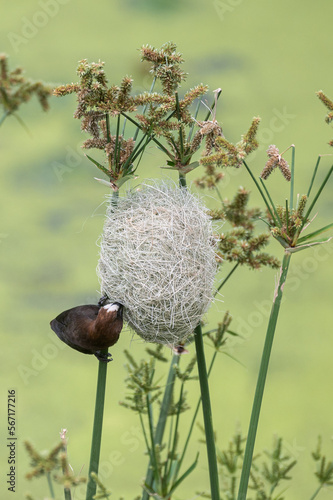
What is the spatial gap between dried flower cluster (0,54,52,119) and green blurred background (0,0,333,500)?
3.80 ft

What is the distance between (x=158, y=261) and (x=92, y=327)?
0.43 feet

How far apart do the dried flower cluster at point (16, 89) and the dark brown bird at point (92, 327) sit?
0.37 m

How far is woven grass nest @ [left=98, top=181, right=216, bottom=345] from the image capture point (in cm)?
94

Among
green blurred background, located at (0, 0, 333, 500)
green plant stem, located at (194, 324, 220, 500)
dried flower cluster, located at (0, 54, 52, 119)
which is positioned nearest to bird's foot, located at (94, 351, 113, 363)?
green plant stem, located at (194, 324, 220, 500)

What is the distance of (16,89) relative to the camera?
61 cm

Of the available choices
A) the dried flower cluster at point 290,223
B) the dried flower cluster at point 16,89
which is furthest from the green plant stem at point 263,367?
the dried flower cluster at point 16,89

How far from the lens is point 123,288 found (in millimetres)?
958

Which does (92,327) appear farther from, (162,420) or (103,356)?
(162,420)

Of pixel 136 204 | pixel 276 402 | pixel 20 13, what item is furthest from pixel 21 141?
pixel 136 204

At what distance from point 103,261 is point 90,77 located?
27 cm

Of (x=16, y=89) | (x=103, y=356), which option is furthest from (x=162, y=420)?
(x=16, y=89)

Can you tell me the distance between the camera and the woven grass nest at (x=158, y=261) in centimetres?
94

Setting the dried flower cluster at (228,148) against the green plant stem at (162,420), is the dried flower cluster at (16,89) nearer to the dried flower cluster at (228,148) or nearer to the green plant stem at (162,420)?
the dried flower cluster at (228,148)

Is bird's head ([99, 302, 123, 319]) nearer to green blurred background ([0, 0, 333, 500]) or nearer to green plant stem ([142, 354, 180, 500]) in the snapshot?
green plant stem ([142, 354, 180, 500])
